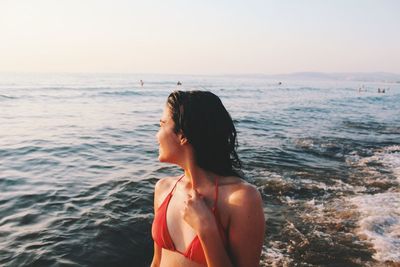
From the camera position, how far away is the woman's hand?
7.21 ft

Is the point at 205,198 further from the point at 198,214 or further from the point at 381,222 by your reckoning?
the point at 381,222

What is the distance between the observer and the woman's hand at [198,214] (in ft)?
7.21

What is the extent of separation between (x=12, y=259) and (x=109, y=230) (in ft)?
5.85

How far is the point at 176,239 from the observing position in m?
2.54

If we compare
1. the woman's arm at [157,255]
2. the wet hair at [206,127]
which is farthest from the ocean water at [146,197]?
the wet hair at [206,127]

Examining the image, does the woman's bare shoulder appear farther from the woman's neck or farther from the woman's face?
the woman's face

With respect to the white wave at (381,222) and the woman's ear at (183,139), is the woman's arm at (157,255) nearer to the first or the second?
the woman's ear at (183,139)

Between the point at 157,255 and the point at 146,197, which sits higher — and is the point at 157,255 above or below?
above

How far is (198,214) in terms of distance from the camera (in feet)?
7.38

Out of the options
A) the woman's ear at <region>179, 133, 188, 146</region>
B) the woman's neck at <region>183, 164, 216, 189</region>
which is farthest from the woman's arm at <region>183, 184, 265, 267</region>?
the woman's ear at <region>179, 133, 188, 146</region>

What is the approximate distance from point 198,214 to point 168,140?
1.86 feet

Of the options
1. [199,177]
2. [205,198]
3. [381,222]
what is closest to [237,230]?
[205,198]

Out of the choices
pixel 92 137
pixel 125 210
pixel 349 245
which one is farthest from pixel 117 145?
pixel 349 245

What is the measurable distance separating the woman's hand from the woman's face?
13.8 inches
